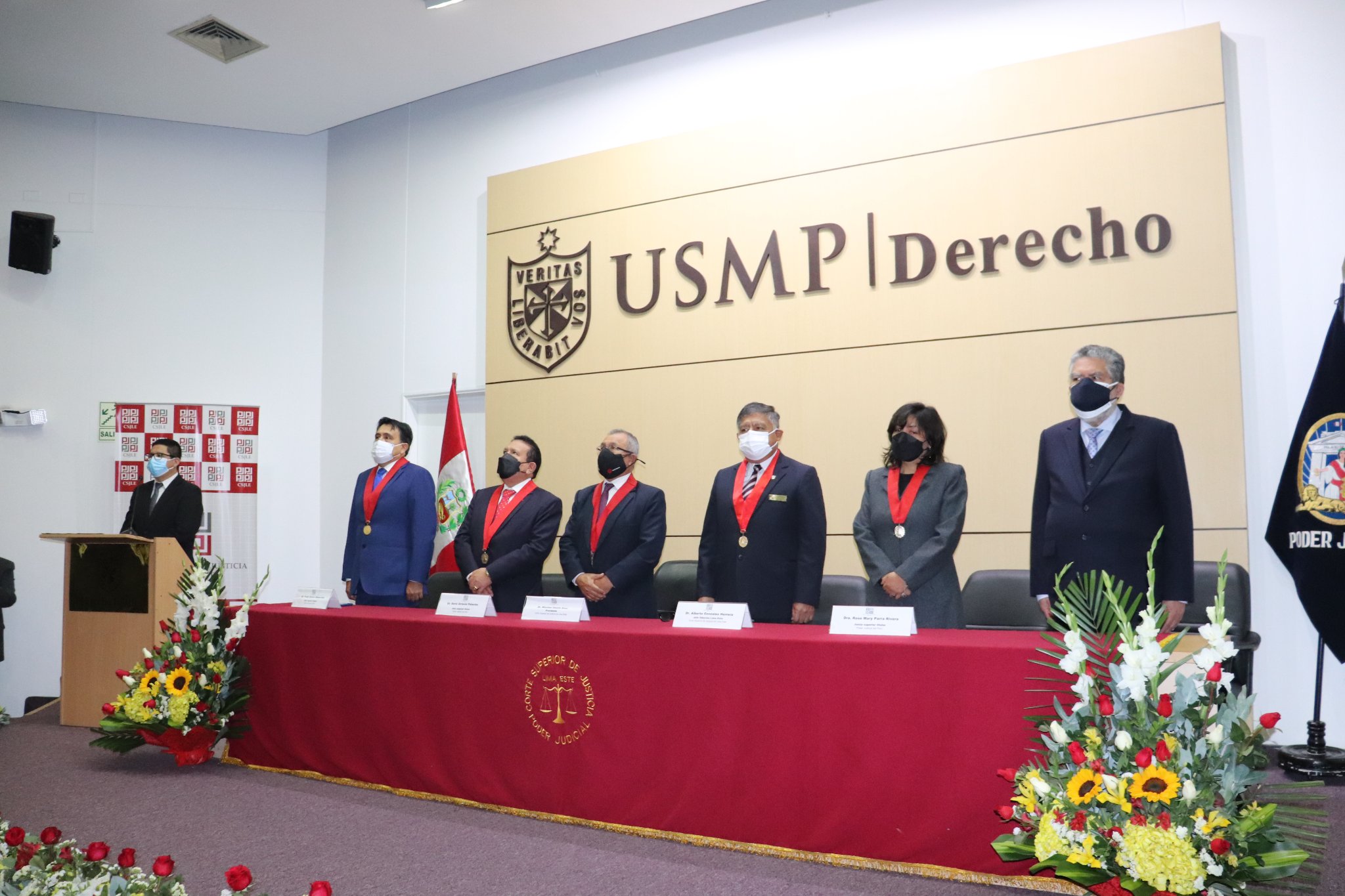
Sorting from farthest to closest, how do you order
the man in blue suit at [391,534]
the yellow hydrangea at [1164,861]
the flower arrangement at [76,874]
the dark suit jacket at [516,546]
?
the man in blue suit at [391,534], the dark suit jacket at [516,546], the yellow hydrangea at [1164,861], the flower arrangement at [76,874]

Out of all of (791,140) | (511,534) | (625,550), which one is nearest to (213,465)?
(511,534)

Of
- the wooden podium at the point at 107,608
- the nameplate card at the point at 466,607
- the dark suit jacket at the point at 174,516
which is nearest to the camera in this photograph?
the nameplate card at the point at 466,607

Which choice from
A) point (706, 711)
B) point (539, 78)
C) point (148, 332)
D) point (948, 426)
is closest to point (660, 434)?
point (948, 426)

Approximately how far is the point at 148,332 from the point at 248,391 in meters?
0.70

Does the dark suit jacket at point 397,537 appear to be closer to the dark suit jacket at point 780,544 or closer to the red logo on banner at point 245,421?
the dark suit jacket at point 780,544

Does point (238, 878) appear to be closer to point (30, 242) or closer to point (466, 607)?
point (466, 607)

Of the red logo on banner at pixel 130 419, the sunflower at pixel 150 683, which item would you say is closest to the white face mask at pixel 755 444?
the sunflower at pixel 150 683

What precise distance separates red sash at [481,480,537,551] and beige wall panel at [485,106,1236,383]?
1456mm

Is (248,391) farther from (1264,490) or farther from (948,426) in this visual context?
(1264,490)

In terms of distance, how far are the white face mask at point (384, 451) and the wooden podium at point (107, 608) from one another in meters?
0.95

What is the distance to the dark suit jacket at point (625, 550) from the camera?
3.79 m

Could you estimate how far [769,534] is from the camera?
3.53 meters

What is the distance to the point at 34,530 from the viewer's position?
20.2 ft

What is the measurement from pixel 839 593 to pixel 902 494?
0.72 meters
